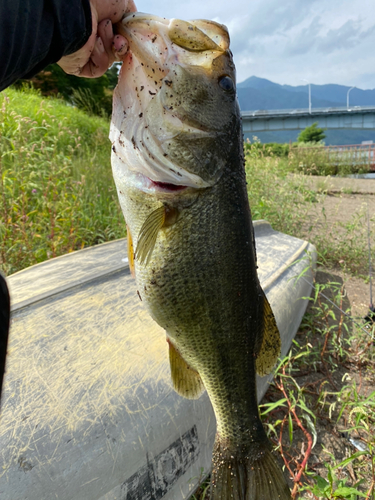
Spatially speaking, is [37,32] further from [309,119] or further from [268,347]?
[309,119]

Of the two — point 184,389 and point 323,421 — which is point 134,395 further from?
point 323,421

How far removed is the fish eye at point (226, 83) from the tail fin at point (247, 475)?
146 centimetres

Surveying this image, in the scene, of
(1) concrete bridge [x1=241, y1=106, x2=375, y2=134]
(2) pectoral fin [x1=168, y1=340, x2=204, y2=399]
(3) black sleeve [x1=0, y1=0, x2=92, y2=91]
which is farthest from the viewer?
(1) concrete bridge [x1=241, y1=106, x2=375, y2=134]

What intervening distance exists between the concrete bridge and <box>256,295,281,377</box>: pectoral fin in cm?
3531

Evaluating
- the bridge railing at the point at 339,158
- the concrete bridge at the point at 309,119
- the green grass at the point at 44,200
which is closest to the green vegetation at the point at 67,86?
the bridge railing at the point at 339,158

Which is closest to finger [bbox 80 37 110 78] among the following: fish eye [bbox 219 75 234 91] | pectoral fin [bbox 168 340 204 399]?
fish eye [bbox 219 75 234 91]

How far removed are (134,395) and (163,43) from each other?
156 cm

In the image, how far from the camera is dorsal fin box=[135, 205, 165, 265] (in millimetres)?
1270

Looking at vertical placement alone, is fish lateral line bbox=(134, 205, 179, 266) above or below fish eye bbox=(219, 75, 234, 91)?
below

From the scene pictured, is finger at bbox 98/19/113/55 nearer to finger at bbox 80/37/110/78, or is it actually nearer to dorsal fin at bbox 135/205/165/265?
finger at bbox 80/37/110/78

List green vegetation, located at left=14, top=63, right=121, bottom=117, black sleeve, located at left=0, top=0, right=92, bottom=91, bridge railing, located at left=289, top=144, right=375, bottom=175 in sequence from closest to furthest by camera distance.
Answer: black sleeve, located at left=0, top=0, right=92, bottom=91
green vegetation, located at left=14, top=63, right=121, bottom=117
bridge railing, located at left=289, top=144, right=375, bottom=175

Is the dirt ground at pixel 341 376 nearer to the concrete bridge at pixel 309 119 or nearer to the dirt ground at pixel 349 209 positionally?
the dirt ground at pixel 349 209

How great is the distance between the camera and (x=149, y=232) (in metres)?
1.27

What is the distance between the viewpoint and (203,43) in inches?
49.7
